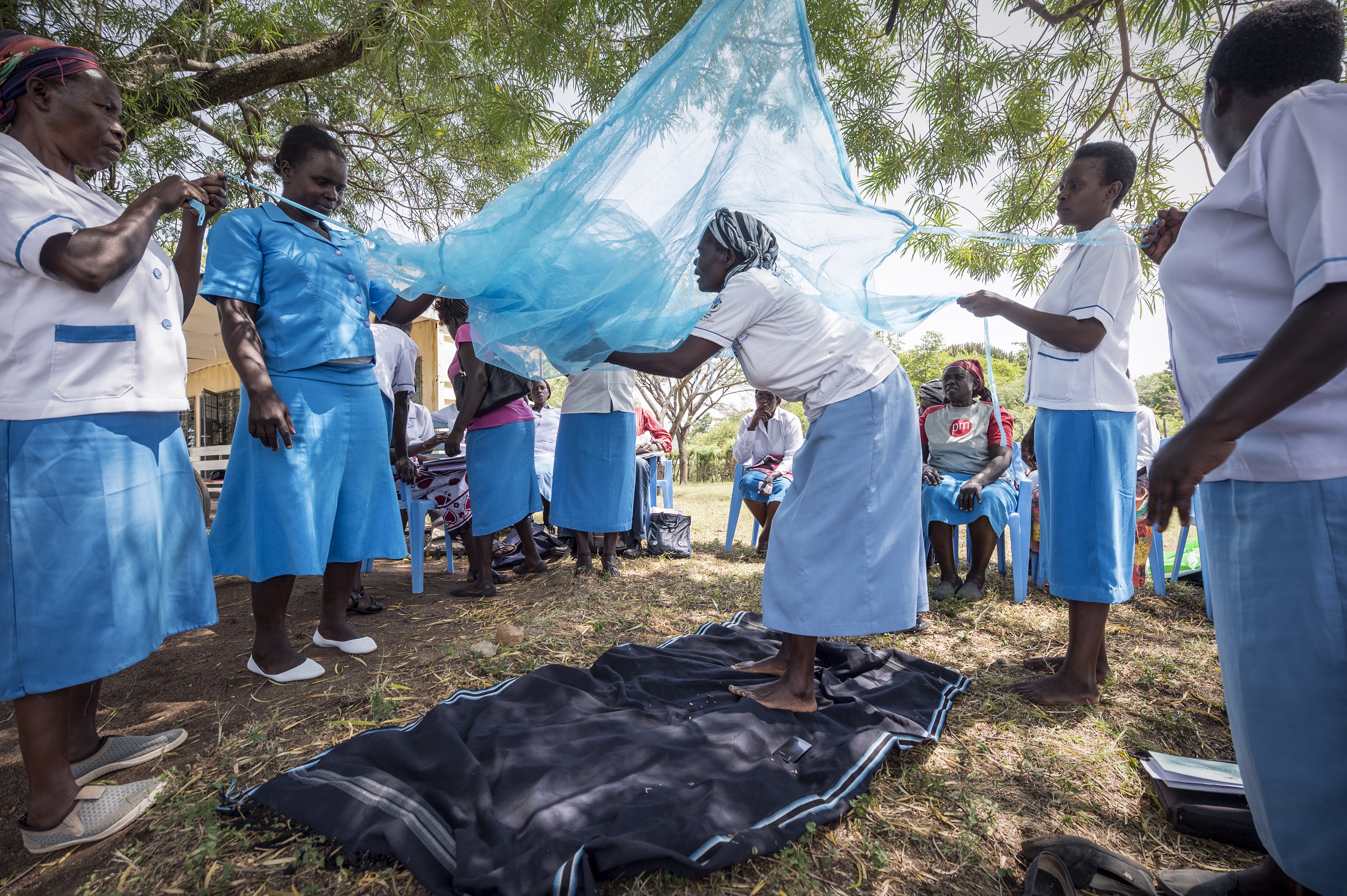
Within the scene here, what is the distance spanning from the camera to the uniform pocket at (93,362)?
1.76 m

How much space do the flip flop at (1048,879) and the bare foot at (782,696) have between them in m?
0.99

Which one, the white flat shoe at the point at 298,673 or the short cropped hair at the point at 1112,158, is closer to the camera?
the short cropped hair at the point at 1112,158

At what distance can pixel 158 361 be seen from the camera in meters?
1.98

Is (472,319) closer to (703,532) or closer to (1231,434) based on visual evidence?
(1231,434)

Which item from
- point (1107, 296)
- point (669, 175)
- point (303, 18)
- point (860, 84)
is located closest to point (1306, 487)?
point (1107, 296)

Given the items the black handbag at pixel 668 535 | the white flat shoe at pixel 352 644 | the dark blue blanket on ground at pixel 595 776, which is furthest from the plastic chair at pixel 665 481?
the dark blue blanket on ground at pixel 595 776

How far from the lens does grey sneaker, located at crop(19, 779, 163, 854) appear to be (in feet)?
5.70

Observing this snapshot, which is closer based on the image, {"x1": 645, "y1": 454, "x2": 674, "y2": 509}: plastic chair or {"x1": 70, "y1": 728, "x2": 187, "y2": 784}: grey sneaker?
{"x1": 70, "y1": 728, "x2": 187, "y2": 784}: grey sneaker

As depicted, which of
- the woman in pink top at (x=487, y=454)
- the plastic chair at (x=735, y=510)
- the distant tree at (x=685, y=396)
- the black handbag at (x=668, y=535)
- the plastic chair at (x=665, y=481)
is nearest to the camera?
the woman in pink top at (x=487, y=454)

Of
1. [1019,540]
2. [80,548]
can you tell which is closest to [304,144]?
[80,548]

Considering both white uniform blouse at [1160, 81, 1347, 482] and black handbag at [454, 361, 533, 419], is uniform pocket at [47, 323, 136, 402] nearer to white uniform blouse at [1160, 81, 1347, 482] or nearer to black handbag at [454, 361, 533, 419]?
black handbag at [454, 361, 533, 419]

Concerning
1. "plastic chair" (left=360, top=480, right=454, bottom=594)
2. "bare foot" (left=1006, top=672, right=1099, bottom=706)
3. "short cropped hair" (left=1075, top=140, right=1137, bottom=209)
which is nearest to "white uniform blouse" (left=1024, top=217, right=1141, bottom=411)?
"short cropped hair" (left=1075, top=140, right=1137, bottom=209)

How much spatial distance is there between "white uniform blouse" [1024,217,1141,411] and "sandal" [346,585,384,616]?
3932mm

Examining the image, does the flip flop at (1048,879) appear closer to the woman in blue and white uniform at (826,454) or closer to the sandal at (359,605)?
the woman in blue and white uniform at (826,454)
